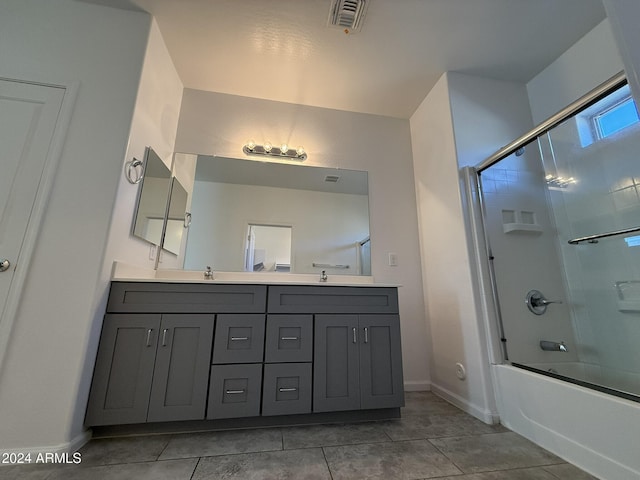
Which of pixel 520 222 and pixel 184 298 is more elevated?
pixel 520 222

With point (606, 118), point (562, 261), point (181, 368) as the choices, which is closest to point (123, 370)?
point (181, 368)

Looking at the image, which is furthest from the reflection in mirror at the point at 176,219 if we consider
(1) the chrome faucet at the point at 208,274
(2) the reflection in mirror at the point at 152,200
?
(1) the chrome faucet at the point at 208,274

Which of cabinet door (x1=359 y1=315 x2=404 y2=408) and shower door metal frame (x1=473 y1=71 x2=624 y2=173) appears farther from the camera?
cabinet door (x1=359 y1=315 x2=404 y2=408)

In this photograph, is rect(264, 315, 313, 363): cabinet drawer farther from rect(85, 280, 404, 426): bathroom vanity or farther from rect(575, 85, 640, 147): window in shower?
rect(575, 85, 640, 147): window in shower

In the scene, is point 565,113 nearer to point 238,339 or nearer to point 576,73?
point 576,73

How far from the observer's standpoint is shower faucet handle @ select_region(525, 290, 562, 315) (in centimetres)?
184

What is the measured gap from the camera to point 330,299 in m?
1.71

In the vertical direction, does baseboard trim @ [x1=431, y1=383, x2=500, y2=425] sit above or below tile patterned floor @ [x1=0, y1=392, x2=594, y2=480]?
above

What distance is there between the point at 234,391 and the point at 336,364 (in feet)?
1.98

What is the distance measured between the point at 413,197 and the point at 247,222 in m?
1.59

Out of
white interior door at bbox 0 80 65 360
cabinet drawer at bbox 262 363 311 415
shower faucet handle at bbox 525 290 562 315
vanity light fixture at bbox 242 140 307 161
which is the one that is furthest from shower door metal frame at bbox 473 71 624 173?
white interior door at bbox 0 80 65 360

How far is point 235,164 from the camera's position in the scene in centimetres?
233

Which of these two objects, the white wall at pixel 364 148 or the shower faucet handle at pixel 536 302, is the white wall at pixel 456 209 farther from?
the shower faucet handle at pixel 536 302

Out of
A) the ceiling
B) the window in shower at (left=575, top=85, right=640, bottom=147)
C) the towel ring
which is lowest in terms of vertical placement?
the towel ring
